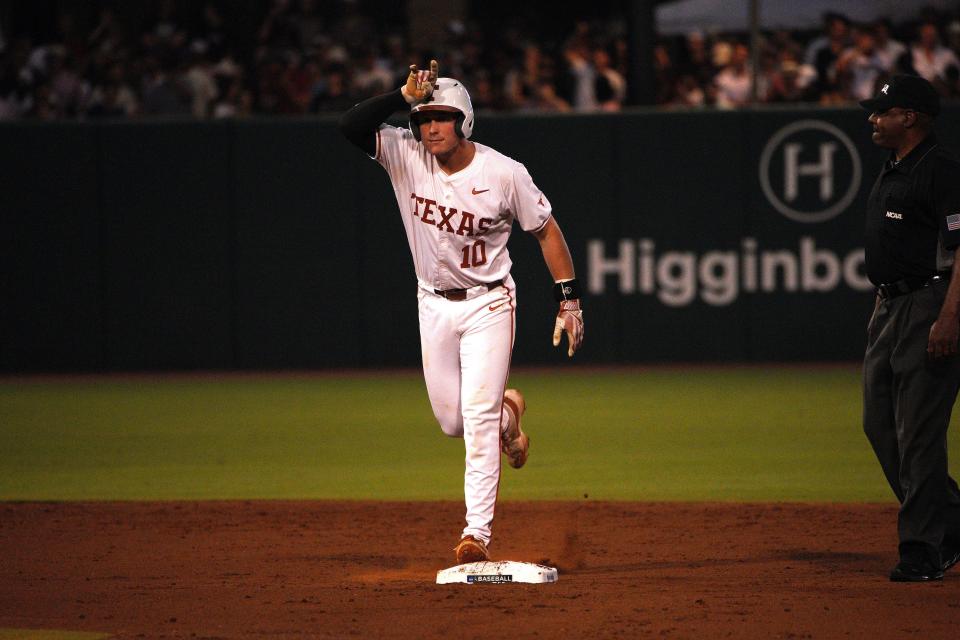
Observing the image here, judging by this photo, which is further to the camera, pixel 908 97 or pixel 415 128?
pixel 415 128

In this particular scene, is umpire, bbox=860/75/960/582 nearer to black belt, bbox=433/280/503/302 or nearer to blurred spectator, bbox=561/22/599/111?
black belt, bbox=433/280/503/302

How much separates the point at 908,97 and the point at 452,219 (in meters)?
2.03

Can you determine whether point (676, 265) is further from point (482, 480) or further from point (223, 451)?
point (482, 480)

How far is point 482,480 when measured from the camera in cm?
631

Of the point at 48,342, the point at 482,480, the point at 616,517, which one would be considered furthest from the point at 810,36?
the point at 482,480

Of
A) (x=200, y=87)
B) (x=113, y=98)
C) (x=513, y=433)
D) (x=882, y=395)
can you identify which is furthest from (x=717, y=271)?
(x=882, y=395)

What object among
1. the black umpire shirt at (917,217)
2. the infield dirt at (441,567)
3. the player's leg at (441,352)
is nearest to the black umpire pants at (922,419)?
the black umpire shirt at (917,217)

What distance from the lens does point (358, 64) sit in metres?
17.5

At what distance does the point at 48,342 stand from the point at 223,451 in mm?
5683

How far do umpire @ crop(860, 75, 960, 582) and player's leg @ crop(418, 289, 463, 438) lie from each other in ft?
6.02

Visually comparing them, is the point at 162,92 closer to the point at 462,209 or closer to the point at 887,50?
the point at 887,50

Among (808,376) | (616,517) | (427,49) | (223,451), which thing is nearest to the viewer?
(616,517)

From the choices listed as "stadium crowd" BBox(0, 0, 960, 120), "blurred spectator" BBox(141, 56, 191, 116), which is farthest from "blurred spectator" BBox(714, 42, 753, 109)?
"blurred spectator" BBox(141, 56, 191, 116)

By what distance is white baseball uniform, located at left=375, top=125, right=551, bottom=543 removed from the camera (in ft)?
20.9
